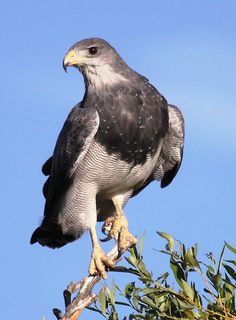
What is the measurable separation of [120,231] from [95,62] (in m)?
2.00

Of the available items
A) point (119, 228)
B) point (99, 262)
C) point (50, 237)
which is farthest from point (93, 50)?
point (99, 262)

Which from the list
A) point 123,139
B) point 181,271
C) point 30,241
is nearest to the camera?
point 181,271

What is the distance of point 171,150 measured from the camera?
9797mm

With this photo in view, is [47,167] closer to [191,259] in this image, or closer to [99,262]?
[99,262]

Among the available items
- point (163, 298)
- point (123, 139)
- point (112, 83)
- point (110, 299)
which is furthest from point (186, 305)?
point (112, 83)

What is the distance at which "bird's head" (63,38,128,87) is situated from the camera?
919cm

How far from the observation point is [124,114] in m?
9.06

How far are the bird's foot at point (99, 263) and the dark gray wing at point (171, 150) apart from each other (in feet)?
5.78

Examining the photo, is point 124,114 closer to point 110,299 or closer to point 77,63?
point 77,63

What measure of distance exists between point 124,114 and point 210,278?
3583 millimetres

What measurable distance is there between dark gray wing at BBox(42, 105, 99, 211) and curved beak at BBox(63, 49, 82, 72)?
1.73 feet

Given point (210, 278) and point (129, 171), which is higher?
point (129, 171)

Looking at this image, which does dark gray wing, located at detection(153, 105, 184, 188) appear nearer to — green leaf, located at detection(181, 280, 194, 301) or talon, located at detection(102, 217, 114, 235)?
talon, located at detection(102, 217, 114, 235)

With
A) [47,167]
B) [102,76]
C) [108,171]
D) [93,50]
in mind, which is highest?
[93,50]
